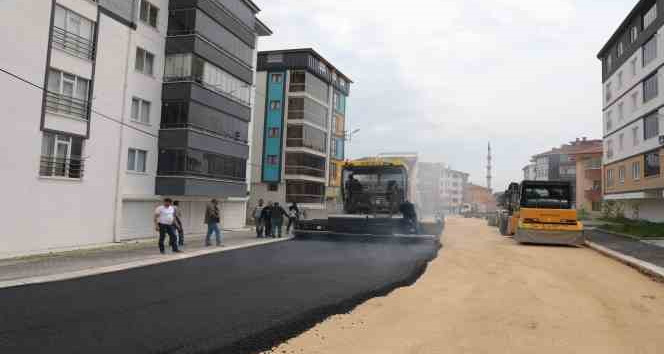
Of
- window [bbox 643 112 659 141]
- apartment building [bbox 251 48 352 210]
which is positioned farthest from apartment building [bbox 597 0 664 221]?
apartment building [bbox 251 48 352 210]

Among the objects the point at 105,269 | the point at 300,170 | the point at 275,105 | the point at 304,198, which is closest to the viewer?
the point at 105,269

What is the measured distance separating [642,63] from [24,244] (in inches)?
1446

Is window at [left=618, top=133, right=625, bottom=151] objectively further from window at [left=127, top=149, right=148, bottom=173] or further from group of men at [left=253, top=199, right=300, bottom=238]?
window at [left=127, top=149, right=148, bottom=173]

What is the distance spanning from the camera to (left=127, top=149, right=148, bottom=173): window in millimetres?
21064

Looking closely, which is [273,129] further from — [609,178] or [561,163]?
[561,163]

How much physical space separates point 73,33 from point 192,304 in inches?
547

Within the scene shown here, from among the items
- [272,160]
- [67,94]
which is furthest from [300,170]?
[67,94]

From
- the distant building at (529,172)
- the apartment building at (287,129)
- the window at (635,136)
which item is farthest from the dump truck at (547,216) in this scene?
the distant building at (529,172)

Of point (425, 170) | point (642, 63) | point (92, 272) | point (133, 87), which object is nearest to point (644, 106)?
point (642, 63)

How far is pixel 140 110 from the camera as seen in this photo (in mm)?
21500

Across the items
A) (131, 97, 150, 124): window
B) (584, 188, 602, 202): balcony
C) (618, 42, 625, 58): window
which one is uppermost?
(618, 42, 625, 58): window

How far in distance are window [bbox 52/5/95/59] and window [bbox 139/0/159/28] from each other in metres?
4.15

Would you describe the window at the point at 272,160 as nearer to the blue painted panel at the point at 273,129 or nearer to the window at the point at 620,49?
the blue painted panel at the point at 273,129

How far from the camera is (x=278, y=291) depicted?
8.34 m
